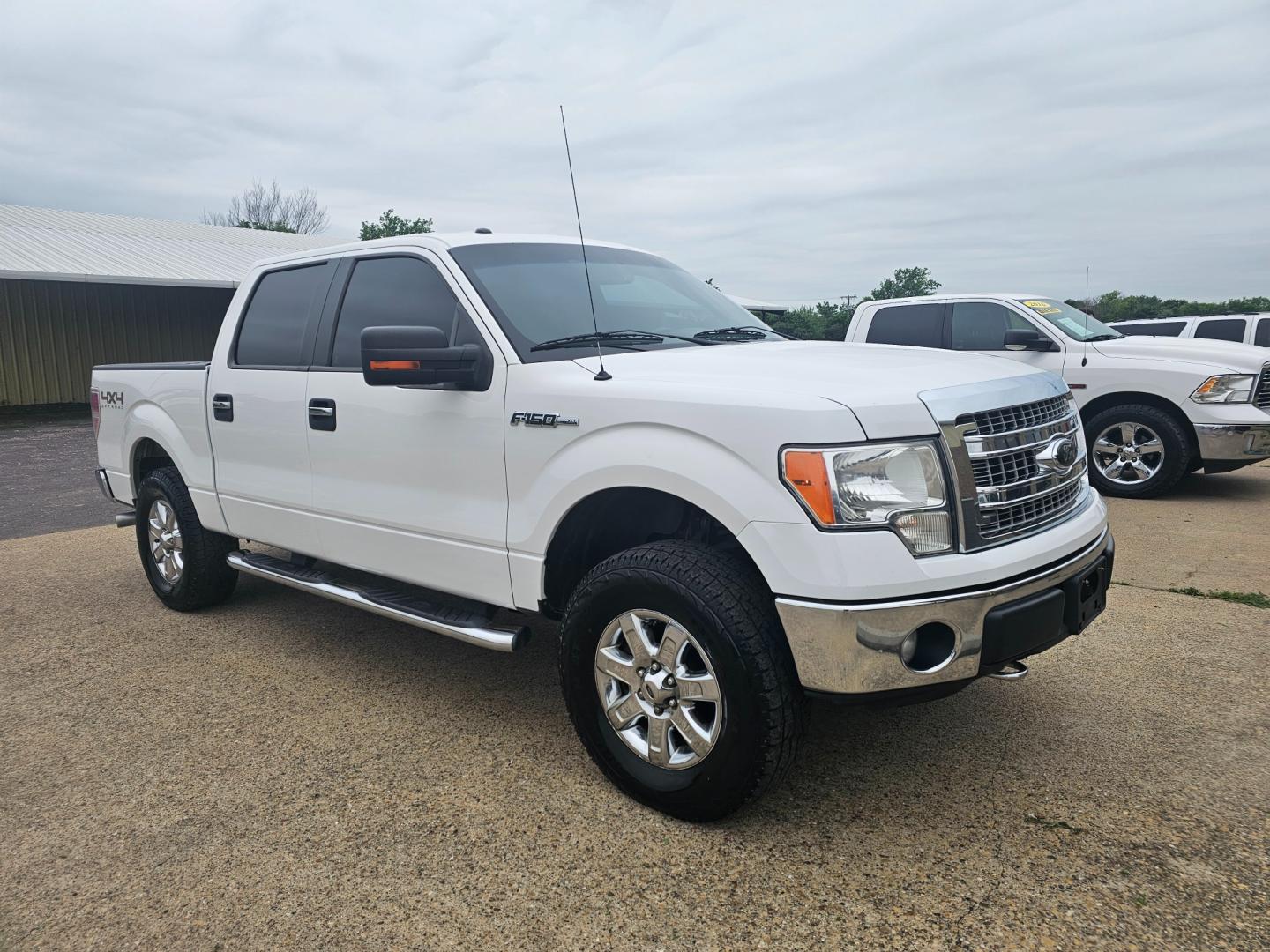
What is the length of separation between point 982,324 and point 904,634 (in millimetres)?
7668

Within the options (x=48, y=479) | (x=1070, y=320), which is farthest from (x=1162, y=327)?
(x=48, y=479)

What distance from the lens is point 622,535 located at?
3344 millimetres

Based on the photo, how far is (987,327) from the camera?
9.23m

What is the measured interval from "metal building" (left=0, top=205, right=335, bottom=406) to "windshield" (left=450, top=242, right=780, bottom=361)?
17001 mm

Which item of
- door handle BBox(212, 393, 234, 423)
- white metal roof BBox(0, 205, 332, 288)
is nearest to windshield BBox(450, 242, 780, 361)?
door handle BBox(212, 393, 234, 423)

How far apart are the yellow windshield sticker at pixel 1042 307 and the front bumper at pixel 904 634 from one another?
734 cm

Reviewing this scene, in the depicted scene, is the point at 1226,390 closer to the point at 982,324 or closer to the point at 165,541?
the point at 982,324

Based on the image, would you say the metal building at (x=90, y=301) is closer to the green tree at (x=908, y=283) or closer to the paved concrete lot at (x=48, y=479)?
the paved concrete lot at (x=48, y=479)

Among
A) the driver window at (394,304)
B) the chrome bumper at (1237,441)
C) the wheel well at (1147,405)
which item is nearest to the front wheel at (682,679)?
the driver window at (394,304)

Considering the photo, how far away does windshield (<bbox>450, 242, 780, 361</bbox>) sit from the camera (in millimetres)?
3395

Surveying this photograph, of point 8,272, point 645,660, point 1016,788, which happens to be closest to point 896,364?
point 645,660

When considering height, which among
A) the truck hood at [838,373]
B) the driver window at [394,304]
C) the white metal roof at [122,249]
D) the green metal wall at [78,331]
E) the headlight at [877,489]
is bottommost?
the headlight at [877,489]

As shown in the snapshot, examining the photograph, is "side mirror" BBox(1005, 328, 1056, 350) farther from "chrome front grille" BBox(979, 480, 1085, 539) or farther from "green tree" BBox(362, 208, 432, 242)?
"green tree" BBox(362, 208, 432, 242)

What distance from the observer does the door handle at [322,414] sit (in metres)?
3.86
